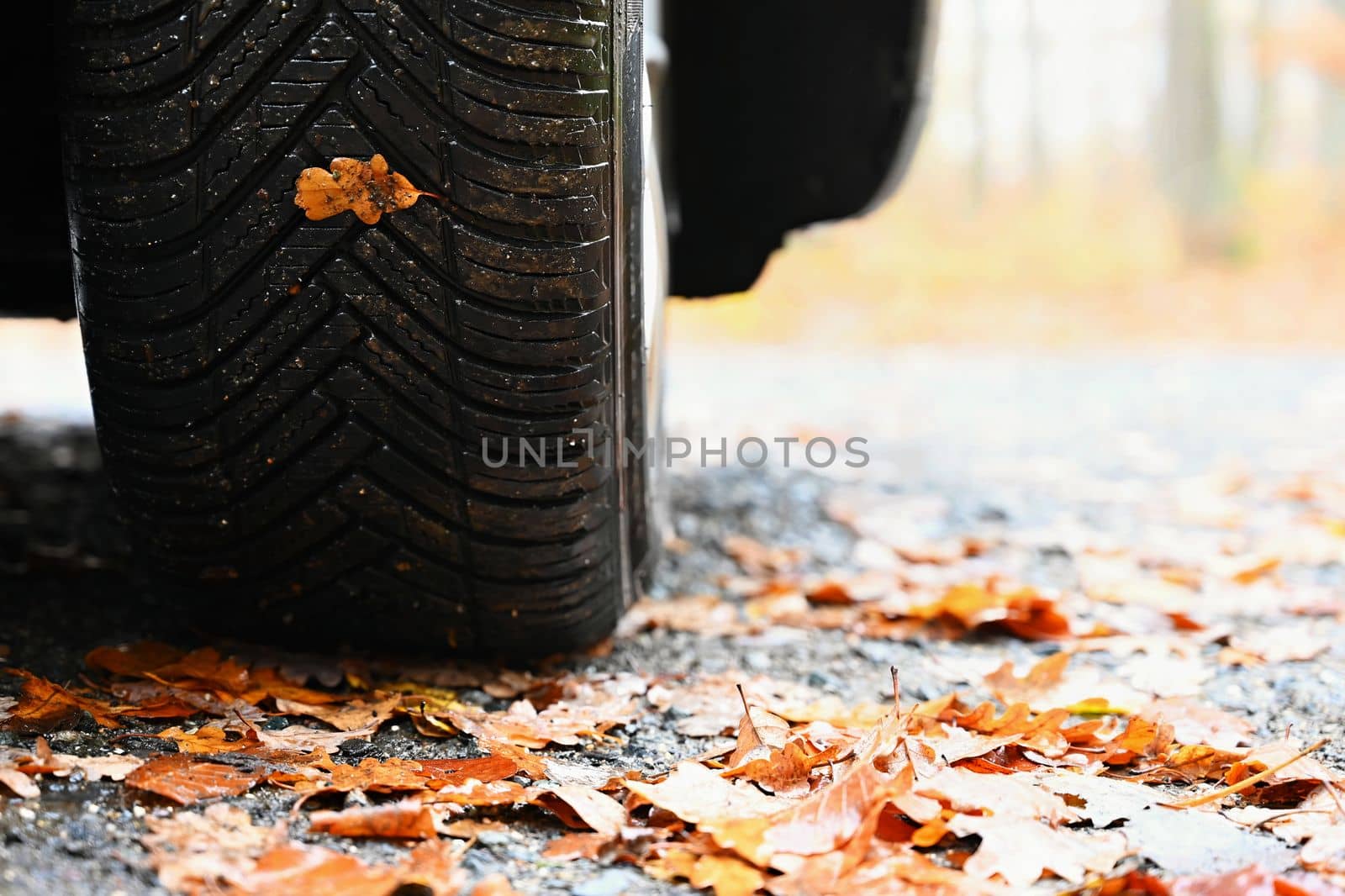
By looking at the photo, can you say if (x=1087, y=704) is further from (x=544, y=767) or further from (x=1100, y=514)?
(x=1100, y=514)

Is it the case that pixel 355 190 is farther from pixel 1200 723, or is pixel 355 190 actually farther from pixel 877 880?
pixel 1200 723

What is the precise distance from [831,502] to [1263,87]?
554 inches

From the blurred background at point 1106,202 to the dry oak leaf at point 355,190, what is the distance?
8.10 meters

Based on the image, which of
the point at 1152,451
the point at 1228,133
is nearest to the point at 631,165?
the point at 1152,451

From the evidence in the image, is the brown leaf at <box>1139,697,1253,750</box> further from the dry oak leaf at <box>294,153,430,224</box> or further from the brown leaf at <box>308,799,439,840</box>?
the dry oak leaf at <box>294,153,430,224</box>

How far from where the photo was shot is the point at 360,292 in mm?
1225

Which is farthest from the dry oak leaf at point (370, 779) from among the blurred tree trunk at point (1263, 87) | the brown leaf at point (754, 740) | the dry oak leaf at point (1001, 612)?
the blurred tree trunk at point (1263, 87)

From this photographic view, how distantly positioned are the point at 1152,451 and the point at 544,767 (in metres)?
2.86

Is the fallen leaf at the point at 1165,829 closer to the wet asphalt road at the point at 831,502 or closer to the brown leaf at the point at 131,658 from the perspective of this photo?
the wet asphalt road at the point at 831,502

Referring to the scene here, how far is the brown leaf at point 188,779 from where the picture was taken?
1.10m

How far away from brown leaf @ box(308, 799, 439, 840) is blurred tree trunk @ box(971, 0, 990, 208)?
15.4 meters

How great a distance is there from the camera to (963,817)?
1.08 meters

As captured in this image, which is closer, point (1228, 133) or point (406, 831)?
point (406, 831)

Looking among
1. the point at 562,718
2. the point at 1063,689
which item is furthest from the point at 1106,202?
the point at 562,718
